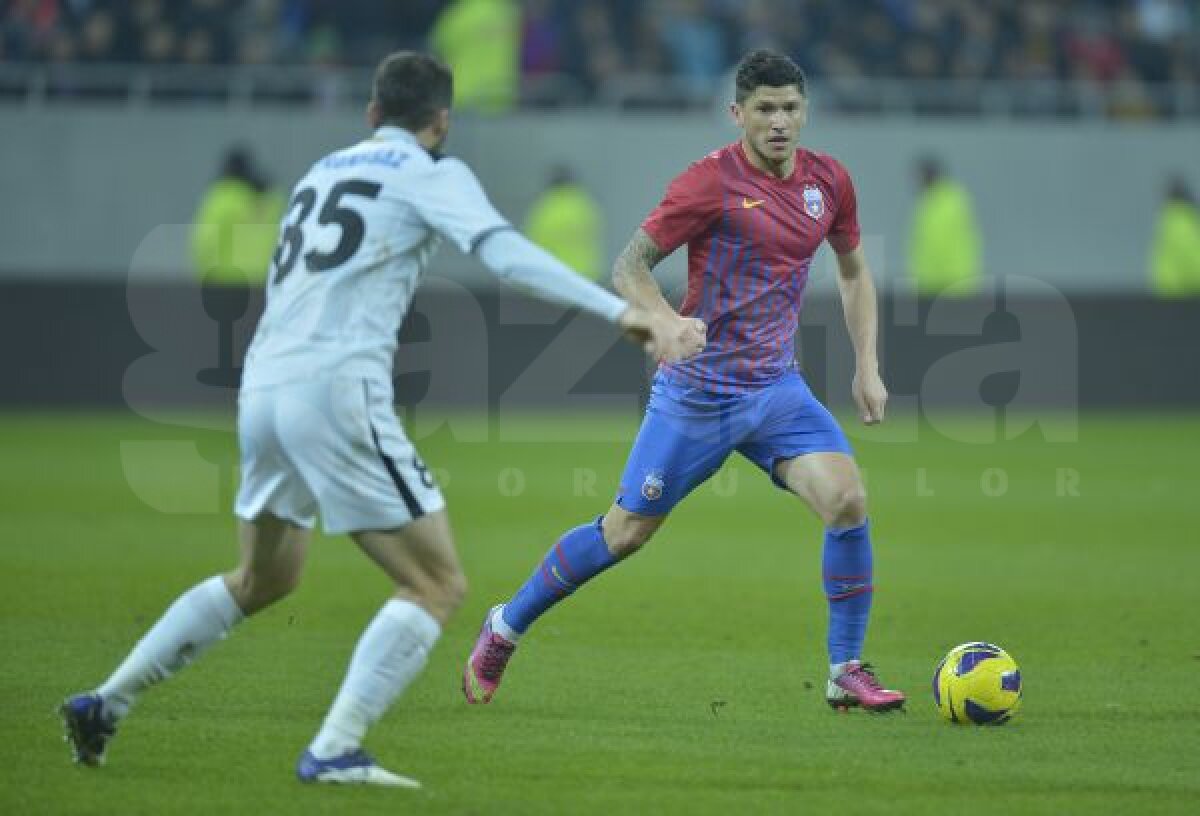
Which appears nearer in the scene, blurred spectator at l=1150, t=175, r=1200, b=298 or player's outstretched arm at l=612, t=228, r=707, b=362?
player's outstretched arm at l=612, t=228, r=707, b=362

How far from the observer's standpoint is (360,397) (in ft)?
19.5

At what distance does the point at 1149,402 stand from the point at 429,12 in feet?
30.4

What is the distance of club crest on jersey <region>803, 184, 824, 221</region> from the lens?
7887 mm

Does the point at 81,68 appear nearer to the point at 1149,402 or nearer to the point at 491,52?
the point at 491,52

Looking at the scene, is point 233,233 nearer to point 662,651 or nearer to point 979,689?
point 662,651

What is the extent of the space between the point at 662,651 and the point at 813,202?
7.13 ft

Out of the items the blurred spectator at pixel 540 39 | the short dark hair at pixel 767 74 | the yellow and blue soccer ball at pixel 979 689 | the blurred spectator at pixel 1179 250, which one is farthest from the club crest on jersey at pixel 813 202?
Result: the blurred spectator at pixel 540 39

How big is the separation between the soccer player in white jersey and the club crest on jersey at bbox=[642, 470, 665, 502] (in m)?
1.55

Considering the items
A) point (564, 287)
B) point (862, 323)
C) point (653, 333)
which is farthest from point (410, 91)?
point (862, 323)

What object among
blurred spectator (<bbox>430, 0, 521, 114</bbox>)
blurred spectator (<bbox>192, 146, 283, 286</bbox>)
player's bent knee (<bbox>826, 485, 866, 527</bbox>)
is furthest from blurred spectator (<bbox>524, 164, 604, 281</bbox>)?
player's bent knee (<bbox>826, 485, 866, 527</bbox>)

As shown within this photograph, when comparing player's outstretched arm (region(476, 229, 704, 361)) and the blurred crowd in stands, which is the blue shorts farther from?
the blurred crowd in stands

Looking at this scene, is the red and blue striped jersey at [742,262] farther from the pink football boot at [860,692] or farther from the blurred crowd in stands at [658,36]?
the blurred crowd in stands at [658,36]

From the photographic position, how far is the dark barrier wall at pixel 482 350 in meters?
19.7

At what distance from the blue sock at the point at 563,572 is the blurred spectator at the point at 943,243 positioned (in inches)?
563
